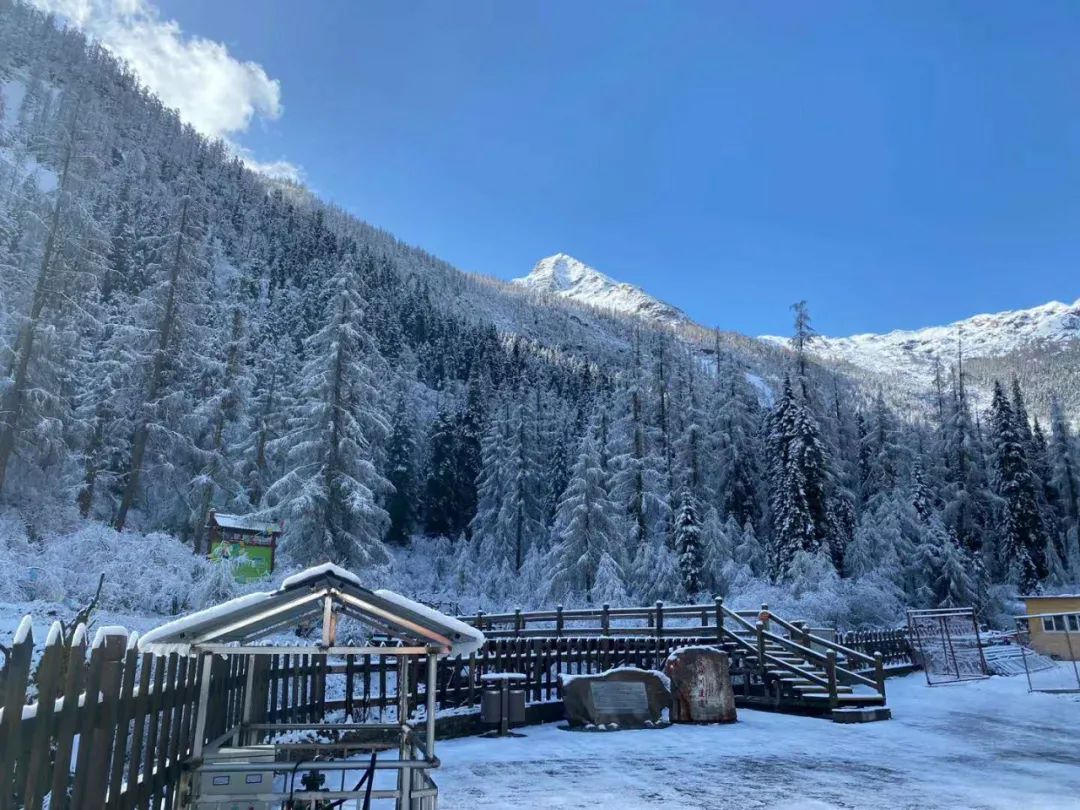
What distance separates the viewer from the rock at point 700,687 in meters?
15.2

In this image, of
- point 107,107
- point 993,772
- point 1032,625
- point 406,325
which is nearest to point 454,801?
point 993,772

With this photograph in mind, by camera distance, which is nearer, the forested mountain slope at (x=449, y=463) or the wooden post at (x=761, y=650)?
the wooden post at (x=761, y=650)

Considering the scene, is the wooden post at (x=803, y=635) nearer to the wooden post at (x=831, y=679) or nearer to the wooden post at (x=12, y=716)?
the wooden post at (x=831, y=679)

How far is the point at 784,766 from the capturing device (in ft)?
34.9

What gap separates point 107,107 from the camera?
426 ft

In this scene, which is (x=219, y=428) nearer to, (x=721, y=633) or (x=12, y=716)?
(x=721, y=633)

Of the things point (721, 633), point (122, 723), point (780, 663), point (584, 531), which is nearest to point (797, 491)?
point (584, 531)

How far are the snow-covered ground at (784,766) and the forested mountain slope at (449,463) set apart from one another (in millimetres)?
14746

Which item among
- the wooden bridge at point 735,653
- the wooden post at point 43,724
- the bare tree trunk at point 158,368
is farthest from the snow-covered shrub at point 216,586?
the wooden post at point 43,724

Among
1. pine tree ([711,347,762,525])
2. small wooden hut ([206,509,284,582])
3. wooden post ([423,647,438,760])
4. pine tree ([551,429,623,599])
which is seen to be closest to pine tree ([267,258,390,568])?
small wooden hut ([206,509,284,582])

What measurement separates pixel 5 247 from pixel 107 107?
416 feet

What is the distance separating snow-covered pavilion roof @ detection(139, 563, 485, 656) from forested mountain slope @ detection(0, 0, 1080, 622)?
18.4m

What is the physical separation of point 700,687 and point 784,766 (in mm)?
4741

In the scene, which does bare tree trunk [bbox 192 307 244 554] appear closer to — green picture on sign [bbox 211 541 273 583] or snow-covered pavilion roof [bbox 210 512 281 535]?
snow-covered pavilion roof [bbox 210 512 281 535]
